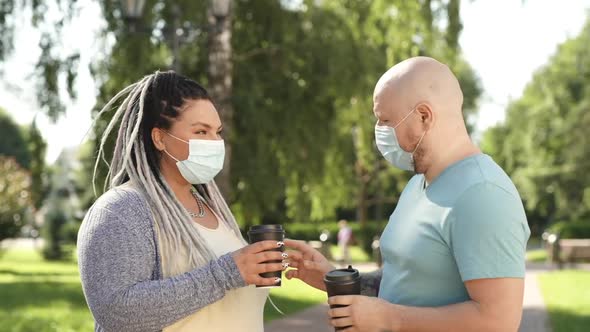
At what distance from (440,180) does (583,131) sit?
39854mm

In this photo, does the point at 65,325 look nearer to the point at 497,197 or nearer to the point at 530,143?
the point at 497,197

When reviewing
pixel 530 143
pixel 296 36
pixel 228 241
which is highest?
pixel 296 36

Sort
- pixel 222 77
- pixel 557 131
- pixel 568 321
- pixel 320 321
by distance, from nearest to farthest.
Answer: pixel 568 321
pixel 320 321
pixel 222 77
pixel 557 131

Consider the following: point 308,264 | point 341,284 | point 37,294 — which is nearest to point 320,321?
point 37,294

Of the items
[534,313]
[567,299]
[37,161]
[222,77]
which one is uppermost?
[222,77]

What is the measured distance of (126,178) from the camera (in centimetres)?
306

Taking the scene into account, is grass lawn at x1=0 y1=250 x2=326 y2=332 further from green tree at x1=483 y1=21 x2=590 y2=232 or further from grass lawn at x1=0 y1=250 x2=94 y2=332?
green tree at x1=483 y1=21 x2=590 y2=232

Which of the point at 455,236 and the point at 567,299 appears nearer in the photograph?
the point at 455,236

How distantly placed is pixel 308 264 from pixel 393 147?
0.77 metres

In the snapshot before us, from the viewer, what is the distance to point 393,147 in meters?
2.70

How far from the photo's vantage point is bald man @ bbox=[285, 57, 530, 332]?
235 centimetres

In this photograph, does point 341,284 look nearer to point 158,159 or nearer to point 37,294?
point 158,159

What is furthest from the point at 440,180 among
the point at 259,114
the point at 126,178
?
the point at 259,114

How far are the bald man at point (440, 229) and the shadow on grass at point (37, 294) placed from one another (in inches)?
437
